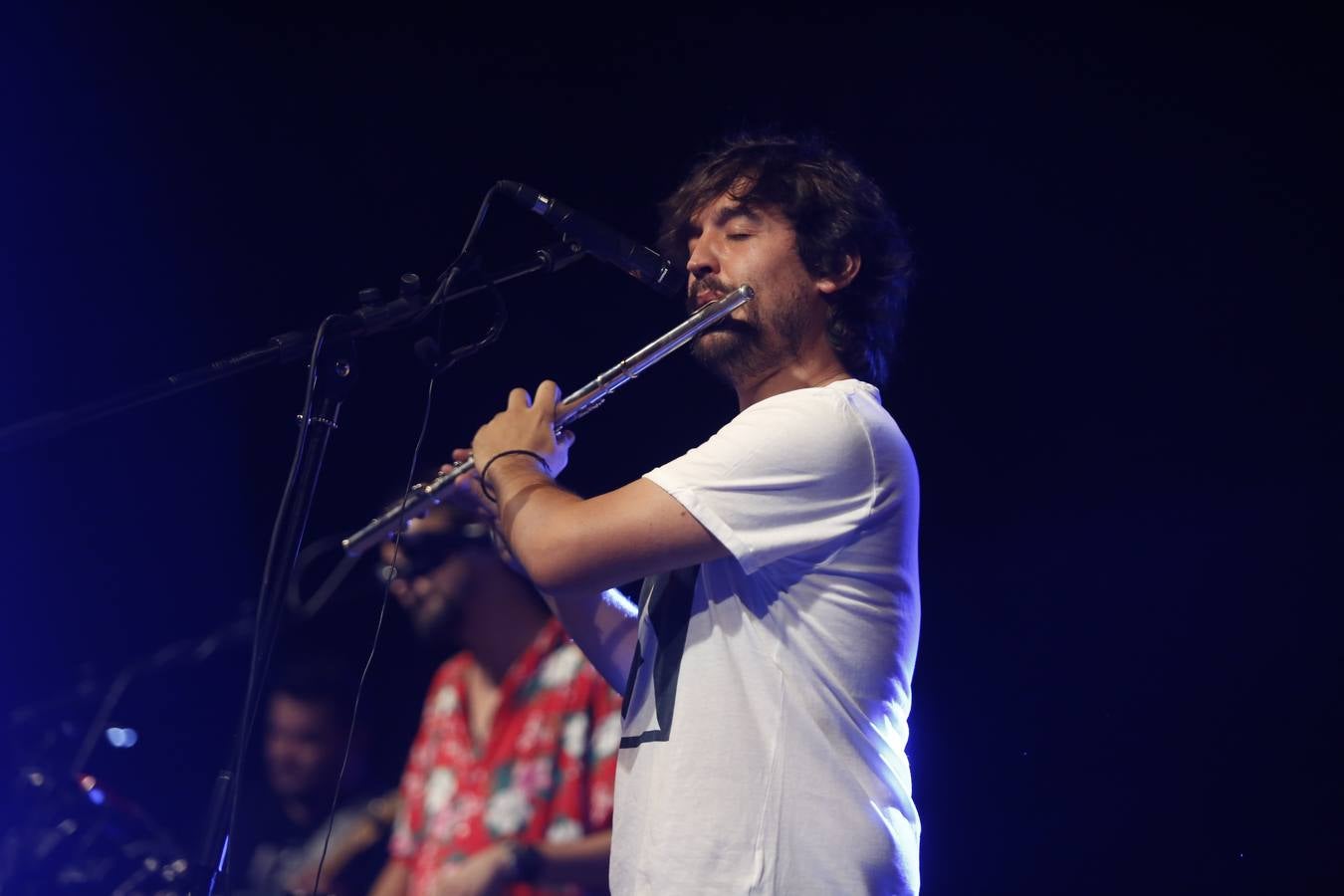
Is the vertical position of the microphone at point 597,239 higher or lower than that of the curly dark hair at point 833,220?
lower

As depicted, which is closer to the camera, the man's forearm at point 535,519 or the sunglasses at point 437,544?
the man's forearm at point 535,519

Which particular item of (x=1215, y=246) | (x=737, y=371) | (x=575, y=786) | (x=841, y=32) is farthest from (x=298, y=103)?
(x=1215, y=246)

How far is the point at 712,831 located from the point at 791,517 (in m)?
0.47

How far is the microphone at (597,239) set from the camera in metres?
2.07

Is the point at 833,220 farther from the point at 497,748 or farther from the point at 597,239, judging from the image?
the point at 497,748

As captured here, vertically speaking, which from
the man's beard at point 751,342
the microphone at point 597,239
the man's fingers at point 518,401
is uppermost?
the microphone at point 597,239

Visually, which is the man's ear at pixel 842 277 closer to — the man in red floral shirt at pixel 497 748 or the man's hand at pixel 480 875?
the man in red floral shirt at pixel 497 748

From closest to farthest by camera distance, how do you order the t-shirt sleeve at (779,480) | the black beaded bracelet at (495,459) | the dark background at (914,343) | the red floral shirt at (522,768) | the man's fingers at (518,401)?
the t-shirt sleeve at (779,480) → the black beaded bracelet at (495,459) → the man's fingers at (518,401) → the red floral shirt at (522,768) → the dark background at (914,343)

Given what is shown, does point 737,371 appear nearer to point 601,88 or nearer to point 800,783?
point 800,783

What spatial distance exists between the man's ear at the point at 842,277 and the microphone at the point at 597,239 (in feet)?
1.14

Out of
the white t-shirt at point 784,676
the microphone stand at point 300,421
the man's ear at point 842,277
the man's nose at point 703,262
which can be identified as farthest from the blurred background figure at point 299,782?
the man's ear at point 842,277

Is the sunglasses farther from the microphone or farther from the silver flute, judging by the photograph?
the microphone

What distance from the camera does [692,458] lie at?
1829 millimetres

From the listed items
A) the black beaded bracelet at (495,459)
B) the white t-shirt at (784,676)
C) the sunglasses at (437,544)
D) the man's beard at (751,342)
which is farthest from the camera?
the sunglasses at (437,544)
